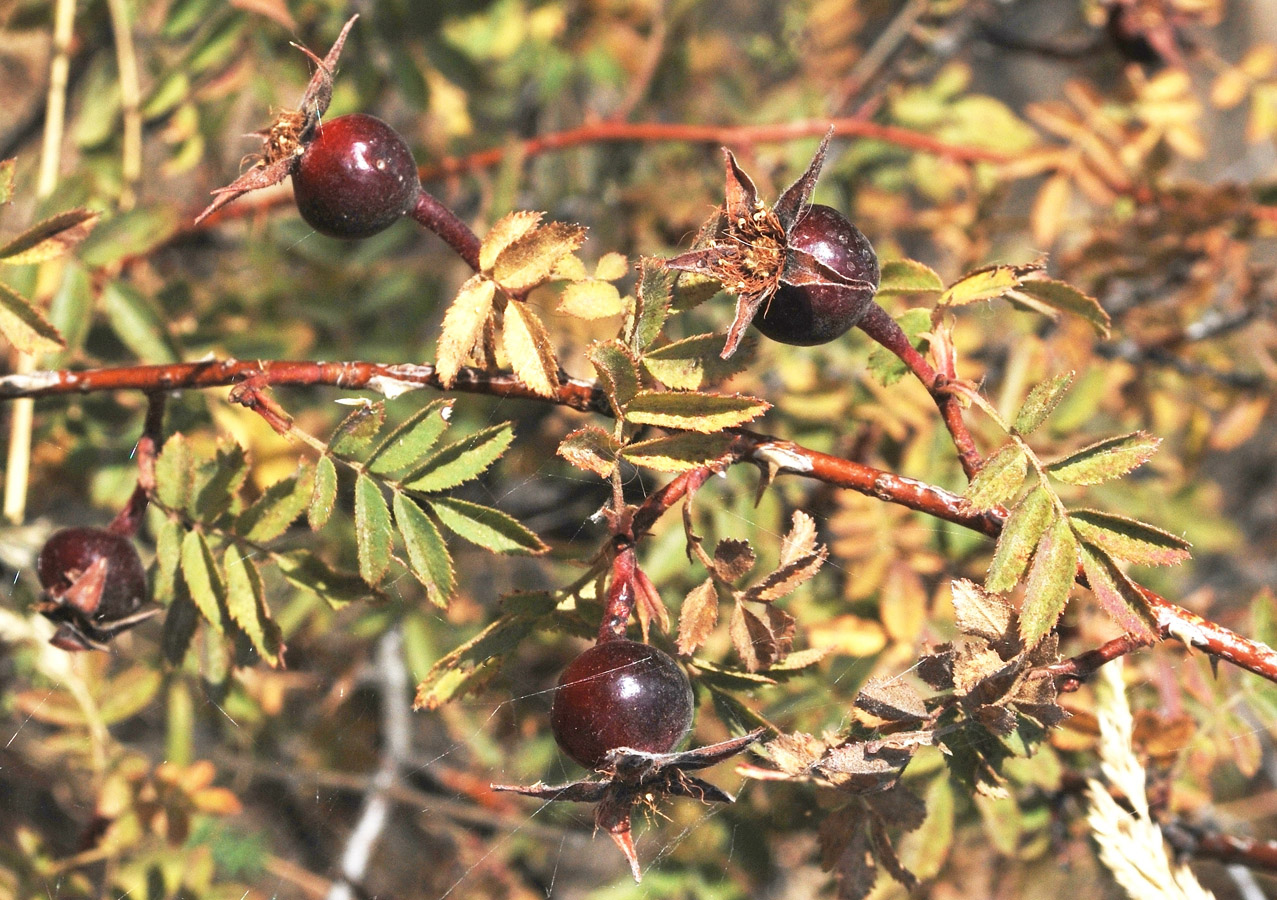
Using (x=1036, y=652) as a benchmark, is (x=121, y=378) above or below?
above

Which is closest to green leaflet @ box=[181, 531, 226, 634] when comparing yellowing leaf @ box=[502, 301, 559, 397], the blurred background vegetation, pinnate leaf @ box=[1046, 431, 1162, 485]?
the blurred background vegetation

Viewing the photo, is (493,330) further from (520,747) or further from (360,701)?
(360,701)

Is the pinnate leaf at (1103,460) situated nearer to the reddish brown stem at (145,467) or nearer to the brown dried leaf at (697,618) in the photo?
the brown dried leaf at (697,618)

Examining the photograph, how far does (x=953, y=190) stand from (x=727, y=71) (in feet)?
2.63

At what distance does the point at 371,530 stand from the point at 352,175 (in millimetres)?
418

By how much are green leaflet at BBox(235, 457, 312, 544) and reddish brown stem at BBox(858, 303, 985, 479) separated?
750 millimetres

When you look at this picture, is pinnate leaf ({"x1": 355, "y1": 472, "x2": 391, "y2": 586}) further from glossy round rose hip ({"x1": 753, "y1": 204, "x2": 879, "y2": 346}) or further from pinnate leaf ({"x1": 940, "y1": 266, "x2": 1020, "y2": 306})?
pinnate leaf ({"x1": 940, "y1": 266, "x2": 1020, "y2": 306})

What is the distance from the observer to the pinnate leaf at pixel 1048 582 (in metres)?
1.09

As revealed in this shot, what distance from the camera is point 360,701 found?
9.13 feet

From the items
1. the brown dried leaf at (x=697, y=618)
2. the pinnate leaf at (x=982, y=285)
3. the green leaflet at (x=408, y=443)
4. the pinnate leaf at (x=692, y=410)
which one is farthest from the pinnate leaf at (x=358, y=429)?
the pinnate leaf at (x=982, y=285)

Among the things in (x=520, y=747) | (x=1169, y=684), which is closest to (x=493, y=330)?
(x=1169, y=684)

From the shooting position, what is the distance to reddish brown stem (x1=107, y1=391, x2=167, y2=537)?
4.53ft

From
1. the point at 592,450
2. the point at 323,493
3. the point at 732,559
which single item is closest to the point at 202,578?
the point at 323,493

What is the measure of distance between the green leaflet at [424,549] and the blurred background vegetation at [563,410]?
343mm
